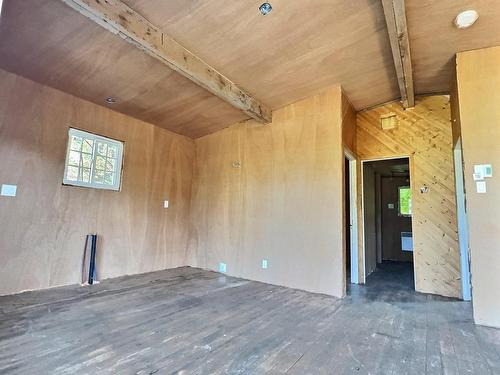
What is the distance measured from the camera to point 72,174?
153 inches

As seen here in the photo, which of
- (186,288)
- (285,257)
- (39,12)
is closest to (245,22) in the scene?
(39,12)

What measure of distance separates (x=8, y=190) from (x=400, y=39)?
15.4ft

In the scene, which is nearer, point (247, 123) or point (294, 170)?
point (294, 170)

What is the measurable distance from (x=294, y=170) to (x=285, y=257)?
133 centimetres

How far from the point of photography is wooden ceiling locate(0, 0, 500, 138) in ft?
7.98

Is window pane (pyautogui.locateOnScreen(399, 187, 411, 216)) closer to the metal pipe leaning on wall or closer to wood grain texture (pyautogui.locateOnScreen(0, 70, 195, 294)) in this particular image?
wood grain texture (pyautogui.locateOnScreen(0, 70, 195, 294))

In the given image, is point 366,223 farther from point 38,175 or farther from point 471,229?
point 38,175

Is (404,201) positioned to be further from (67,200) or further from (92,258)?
(67,200)

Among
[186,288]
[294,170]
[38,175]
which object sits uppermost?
[294,170]

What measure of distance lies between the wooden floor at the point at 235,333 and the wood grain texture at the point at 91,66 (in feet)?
8.76

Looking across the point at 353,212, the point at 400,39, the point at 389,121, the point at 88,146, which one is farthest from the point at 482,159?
the point at 88,146

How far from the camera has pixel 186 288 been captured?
12.6 feet

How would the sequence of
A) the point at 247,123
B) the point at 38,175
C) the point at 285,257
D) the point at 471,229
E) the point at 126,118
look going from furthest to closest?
the point at 247,123, the point at 126,118, the point at 285,257, the point at 38,175, the point at 471,229

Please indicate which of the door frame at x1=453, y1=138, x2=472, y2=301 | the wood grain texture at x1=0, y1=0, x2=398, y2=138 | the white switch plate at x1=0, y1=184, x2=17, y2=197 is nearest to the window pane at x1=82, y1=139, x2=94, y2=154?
the wood grain texture at x1=0, y1=0, x2=398, y2=138
